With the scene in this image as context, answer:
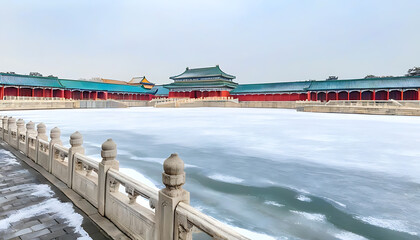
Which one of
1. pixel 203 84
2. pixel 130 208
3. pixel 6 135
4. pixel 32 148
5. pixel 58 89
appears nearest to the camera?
pixel 130 208


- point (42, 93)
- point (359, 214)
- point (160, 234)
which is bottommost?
point (359, 214)

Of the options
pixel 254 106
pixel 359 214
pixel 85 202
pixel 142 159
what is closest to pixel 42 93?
pixel 254 106

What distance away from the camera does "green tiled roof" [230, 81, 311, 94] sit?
5006 cm

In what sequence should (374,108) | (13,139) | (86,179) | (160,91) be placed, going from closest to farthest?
(86,179) < (13,139) < (374,108) < (160,91)


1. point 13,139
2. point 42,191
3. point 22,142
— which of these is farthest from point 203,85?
point 42,191

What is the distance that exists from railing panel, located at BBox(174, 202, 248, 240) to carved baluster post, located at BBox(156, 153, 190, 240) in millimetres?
68

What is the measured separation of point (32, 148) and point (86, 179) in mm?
4163

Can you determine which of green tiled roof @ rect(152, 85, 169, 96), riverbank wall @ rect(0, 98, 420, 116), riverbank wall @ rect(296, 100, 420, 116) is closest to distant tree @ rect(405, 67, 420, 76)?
riverbank wall @ rect(0, 98, 420, 116)

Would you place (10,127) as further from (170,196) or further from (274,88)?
(274,88)

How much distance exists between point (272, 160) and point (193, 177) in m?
2.94

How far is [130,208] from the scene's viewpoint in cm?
345

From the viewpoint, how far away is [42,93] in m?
45.6

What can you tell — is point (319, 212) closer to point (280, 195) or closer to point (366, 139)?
point (280, 195)

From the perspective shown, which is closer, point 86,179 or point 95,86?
point 86,179
